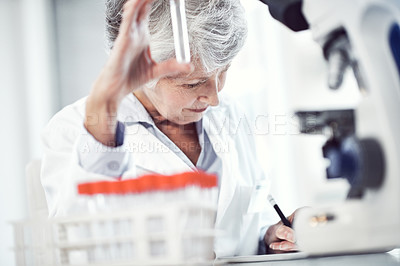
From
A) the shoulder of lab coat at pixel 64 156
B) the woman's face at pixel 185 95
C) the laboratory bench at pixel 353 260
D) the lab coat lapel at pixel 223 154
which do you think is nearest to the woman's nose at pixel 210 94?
the woman's face at pixel 185 95

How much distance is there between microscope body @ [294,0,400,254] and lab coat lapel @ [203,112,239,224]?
0.58 metres

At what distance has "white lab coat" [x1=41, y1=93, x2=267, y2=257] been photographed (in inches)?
40.5

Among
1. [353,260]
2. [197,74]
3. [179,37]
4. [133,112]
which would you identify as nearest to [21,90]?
[133,112]

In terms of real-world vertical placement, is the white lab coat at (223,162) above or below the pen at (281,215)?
above

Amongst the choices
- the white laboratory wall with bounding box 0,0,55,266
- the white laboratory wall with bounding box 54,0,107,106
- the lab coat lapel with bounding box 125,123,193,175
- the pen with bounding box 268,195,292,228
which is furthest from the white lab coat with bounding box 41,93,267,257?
the white laboratory wall with bounding box 0,0,55,266

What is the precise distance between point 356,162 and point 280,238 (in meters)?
0.58

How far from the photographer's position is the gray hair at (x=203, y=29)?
111 centimetres

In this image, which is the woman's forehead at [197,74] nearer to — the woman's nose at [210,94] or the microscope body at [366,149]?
the woman's nose at [210,94]

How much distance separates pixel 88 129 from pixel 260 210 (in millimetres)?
701

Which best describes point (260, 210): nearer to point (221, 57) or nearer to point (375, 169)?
point (221, 57)

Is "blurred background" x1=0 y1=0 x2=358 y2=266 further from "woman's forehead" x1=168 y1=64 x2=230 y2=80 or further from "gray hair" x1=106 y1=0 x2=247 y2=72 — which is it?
"woman's forehead" x1=168 y1=64 x2=230 y2=80

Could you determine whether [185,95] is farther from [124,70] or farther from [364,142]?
[364,142]

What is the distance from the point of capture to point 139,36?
73 centimetres

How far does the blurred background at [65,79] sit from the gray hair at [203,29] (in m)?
0.09
